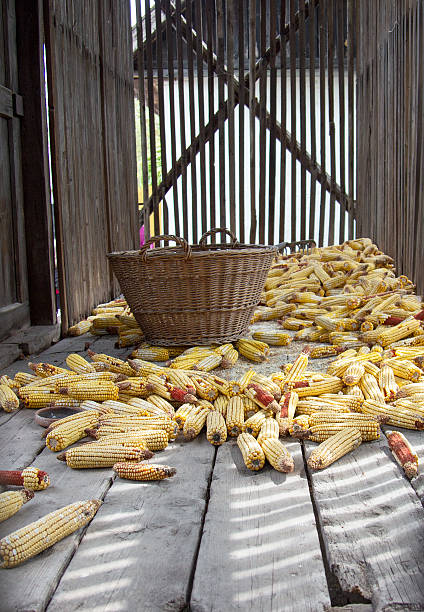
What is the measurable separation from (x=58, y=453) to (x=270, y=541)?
3.27ft

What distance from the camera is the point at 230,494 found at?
1.89 m

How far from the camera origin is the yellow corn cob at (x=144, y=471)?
1.97 metres

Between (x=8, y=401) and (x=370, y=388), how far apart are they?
1618 millimetres

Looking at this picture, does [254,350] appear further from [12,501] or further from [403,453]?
[12,501]

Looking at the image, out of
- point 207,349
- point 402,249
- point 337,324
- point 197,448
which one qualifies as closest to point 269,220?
point 402,249

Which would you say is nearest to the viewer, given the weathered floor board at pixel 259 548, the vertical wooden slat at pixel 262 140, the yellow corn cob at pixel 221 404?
the weathered floor board at pixel 259 548

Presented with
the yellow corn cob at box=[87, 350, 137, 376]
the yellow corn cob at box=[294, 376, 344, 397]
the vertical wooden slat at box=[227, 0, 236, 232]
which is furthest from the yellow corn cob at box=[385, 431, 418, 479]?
the vertical wooden slat at box=[227, 0, 236, 232]

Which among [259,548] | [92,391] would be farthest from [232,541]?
[92,391]

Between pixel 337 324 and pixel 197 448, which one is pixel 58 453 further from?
pixel 337 324

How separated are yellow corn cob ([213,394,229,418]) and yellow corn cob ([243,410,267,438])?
0.15 metres

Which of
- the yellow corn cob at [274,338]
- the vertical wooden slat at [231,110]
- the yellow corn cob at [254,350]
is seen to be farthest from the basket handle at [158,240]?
the vertical wooden slat at [231,110]

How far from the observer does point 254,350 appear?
360 centimetres

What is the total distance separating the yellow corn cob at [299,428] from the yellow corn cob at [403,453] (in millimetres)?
299

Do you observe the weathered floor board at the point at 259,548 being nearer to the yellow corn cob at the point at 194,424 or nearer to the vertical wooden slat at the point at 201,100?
the yellow corn cob at the point at 194,424
